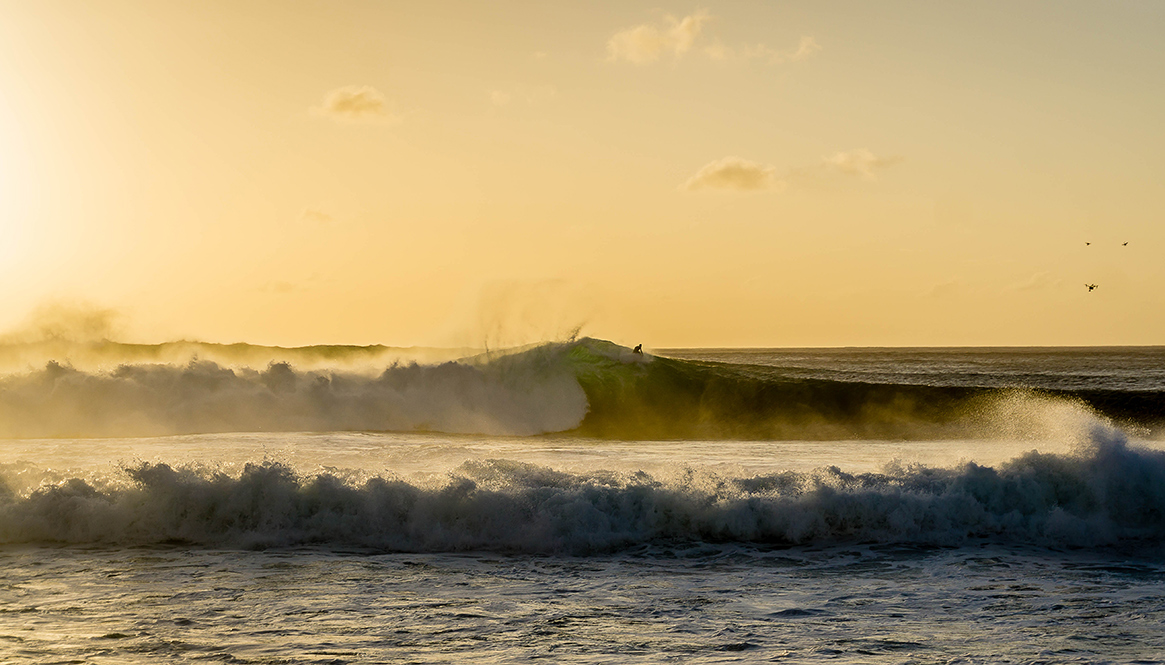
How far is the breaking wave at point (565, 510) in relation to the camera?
9.42m

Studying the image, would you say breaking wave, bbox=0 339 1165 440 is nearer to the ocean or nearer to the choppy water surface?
the ocean

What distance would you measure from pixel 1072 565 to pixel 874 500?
2.13 m

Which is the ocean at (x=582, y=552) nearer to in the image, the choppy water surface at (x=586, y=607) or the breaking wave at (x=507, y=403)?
the choppy water surface at (x=586, y=607)

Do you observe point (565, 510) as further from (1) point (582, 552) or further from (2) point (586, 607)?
(2) point (586, 607)

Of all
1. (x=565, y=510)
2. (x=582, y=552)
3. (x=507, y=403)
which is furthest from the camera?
(x=507, y=403)

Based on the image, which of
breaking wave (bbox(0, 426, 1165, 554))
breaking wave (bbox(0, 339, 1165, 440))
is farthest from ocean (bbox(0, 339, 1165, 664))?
breaking wave (bbox(0, 339, 1165, 440))

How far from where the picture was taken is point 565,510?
960 cm

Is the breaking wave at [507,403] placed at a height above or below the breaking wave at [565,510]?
above

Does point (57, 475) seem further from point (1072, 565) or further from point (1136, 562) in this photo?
→ point (1136, 562)

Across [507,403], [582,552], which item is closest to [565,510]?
[582,552]

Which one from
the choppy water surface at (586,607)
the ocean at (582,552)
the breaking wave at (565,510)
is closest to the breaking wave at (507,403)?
the ocean at (582,552)

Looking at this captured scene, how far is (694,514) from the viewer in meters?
9.85

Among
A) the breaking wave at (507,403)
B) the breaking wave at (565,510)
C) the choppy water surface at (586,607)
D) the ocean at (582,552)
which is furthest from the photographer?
the breaking wave at (507,403)

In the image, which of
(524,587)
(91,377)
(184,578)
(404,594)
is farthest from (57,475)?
(91,377)
